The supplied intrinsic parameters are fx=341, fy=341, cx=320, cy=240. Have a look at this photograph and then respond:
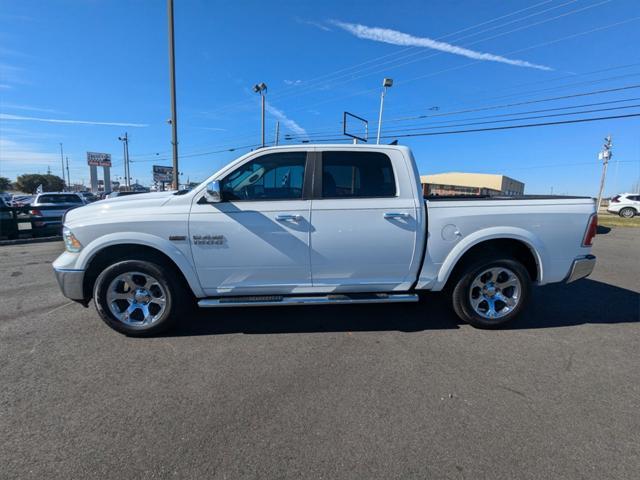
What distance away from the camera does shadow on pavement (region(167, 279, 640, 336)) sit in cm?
391

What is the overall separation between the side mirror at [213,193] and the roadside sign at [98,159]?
44516 millimetres

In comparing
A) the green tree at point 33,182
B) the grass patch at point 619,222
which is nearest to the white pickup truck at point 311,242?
the grass patch at point 619,222

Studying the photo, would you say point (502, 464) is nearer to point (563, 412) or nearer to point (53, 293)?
point (563, 412)

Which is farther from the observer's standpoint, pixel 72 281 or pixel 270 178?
pixel 270 178

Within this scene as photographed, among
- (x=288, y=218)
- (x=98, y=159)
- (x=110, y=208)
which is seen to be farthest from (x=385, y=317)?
(x=98, y=159)

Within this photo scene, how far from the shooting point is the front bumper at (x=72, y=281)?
351 cm

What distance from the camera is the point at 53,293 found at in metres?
5.24

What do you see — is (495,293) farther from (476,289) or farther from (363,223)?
(363,223)

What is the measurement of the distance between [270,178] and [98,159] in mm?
46077

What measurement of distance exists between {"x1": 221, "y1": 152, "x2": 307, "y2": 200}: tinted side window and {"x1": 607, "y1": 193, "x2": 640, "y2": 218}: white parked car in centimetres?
3192

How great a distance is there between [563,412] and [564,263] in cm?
195

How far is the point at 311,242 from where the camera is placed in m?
3.58

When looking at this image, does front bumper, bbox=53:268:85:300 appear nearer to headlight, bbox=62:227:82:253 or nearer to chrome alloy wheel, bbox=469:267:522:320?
headlight, bbox=62:227:82:253

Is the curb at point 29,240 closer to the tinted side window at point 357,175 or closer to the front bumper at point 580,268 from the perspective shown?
the tinted side window at point 357,175
